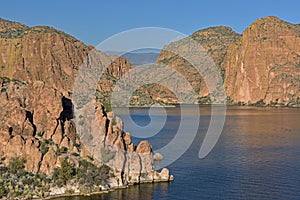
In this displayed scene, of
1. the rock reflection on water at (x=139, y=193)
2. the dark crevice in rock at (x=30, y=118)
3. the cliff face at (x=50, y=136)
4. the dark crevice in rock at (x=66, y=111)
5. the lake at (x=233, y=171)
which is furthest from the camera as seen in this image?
the dark crevice in rock at (x=66, y=111)

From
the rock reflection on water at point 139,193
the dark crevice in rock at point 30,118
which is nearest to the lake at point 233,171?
the rock reflection on water at point 139,193

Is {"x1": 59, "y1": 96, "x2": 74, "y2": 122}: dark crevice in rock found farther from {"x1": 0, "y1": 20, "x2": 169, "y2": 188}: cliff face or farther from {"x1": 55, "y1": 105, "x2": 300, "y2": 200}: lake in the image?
{"x1": 55, "y1": 105, "x2": 300, "y2": 200}: lake

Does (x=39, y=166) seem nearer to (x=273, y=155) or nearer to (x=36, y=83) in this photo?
(x=36, y=83)

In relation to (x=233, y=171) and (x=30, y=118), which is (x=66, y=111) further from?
(x=233, y=171)

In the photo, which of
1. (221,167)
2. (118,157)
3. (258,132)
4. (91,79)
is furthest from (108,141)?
(91,79)

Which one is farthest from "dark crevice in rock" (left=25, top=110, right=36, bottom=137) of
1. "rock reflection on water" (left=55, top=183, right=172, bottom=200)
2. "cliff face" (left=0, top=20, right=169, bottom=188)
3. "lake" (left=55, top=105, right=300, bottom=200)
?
"lake" (left=55, top=105, right=300, bottom=200)

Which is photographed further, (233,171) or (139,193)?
(233,171)

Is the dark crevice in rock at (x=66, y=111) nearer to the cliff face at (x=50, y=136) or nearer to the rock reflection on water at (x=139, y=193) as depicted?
the cliff face at (x=50, y=136)

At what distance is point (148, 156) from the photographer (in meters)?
67.6

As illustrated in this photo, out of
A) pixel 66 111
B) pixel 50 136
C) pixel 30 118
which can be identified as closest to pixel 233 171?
pixel 66 111

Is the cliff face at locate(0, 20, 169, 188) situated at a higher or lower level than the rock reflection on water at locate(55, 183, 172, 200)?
higher

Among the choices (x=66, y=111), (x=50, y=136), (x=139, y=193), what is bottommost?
(x=139, y=193)

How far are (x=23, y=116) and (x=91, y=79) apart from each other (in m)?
136

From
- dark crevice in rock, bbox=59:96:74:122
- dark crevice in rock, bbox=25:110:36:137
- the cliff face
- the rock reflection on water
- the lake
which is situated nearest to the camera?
the rock reflection on water
